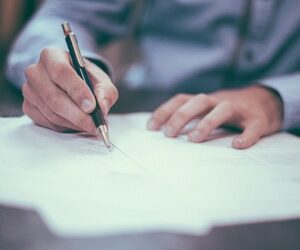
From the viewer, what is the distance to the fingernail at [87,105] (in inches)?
18.8

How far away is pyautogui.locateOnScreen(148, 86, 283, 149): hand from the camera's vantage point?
55 centimetres

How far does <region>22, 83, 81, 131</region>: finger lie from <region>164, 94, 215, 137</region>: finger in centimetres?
12

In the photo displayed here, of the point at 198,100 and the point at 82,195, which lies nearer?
the point at 82,195

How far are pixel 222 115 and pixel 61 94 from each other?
20cm

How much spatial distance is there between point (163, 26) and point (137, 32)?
86 mm

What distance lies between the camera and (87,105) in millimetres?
480

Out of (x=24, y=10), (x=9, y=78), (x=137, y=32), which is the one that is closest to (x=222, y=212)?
(x=9, y=78)

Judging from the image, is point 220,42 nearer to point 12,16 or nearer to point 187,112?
point 187,112

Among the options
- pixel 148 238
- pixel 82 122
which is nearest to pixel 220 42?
pixel 82 122

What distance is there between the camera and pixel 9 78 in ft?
2.54

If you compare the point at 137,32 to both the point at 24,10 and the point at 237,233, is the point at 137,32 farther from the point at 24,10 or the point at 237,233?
the point at 237,233

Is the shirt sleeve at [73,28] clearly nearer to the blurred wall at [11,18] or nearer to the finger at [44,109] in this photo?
the finger at [44,109]

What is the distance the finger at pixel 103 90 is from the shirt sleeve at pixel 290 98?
0.85ft

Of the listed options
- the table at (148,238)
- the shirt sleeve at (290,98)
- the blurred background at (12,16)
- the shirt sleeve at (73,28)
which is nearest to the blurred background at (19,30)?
the blurred background at (12,16)
